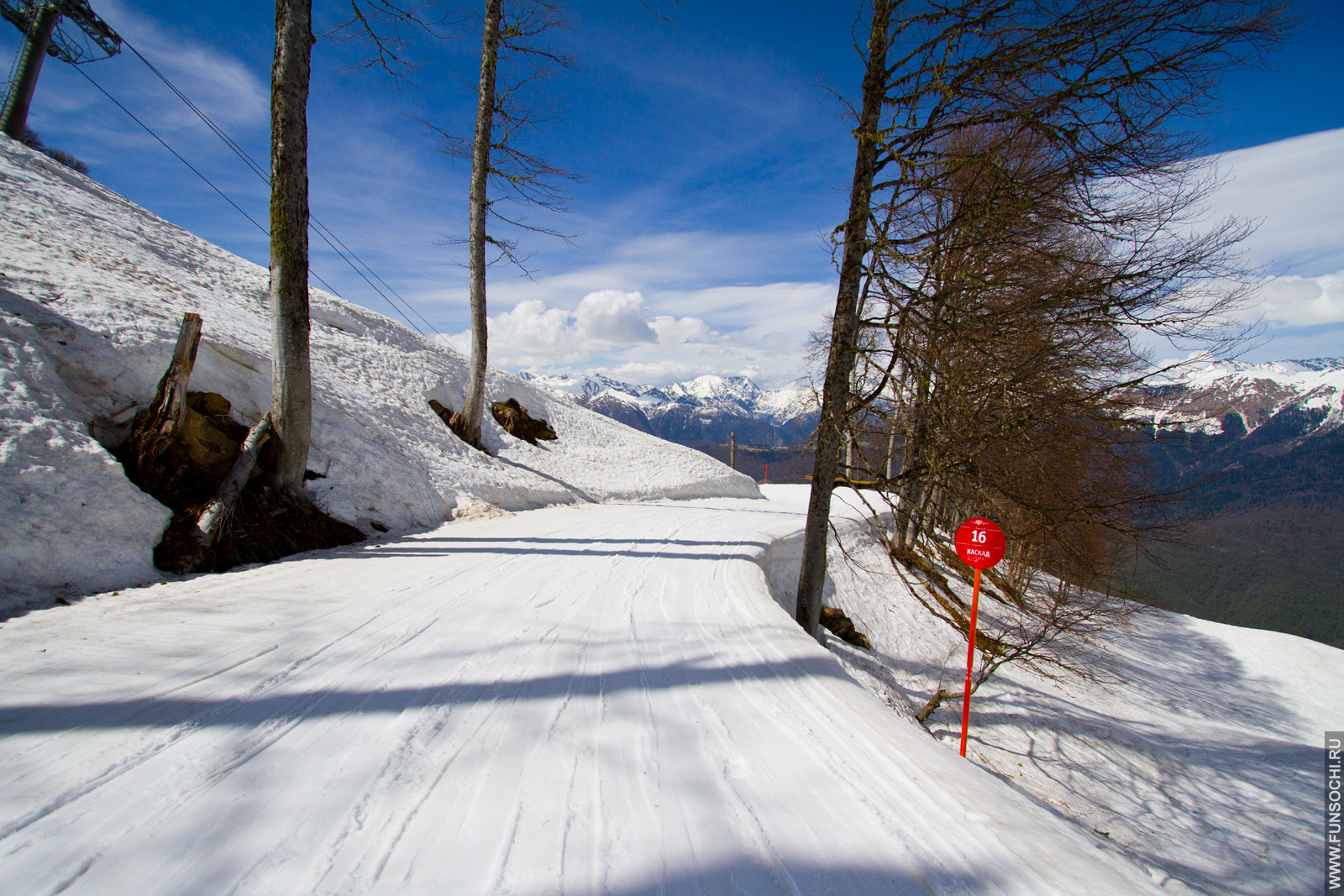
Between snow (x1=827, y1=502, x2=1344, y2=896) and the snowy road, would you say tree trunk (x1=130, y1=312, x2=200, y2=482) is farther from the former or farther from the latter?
snow (x1=827, y1=502, x2=1344, y2=896)

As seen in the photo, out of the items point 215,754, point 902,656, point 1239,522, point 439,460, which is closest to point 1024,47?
point 215,754

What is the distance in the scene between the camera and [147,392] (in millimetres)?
5262

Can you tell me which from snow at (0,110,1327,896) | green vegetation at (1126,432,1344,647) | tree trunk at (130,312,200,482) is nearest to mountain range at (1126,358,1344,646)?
green vegetation at (1126,432,1344,647)

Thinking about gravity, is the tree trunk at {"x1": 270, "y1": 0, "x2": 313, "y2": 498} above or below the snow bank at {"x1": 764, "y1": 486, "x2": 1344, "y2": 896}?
above

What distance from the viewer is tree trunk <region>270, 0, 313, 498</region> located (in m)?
5.64

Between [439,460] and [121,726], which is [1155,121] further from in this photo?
[439,460]

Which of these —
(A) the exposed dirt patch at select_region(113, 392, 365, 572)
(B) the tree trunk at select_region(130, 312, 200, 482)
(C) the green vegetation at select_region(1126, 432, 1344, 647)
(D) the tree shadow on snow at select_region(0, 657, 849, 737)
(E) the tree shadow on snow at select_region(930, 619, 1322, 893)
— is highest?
(B) the tree trunk at select_region(130, 312, 200, 482)

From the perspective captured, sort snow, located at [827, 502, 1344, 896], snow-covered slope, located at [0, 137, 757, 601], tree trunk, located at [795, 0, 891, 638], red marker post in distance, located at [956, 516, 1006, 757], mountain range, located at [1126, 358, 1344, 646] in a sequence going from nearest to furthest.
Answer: snow-covered slope, located at [0, 137, 757, 601] < tree trunk, located at [795, 0, 891, 638] < snow, located at [827, 502, 1344, 896] < red marker post in distance, located at [956, 516, 1006, 757] < mountain range, located at [1126, 358, 1344, 646]

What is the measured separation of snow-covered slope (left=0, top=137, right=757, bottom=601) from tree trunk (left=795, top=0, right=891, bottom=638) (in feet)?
18.4

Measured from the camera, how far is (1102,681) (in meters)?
9.76

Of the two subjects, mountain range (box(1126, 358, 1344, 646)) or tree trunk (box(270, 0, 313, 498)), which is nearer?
tree trunk (box(270, 0, 313, 498))

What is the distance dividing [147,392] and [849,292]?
733 centimetres

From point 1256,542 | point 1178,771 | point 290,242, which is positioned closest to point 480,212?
point 290,242

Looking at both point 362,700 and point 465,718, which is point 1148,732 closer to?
point 465,718
